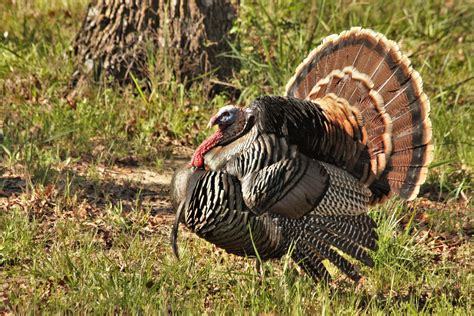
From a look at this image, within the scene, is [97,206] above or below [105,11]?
below

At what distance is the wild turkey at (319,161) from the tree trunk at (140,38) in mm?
1971

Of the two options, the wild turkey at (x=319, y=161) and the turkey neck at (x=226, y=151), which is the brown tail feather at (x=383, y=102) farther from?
the turkey neck at (x=226, y=151)

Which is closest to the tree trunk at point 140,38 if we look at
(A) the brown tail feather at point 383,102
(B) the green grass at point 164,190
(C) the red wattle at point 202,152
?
(B) the green grass at point 164,190

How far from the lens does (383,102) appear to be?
547cm

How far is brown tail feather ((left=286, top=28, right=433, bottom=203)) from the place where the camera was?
537 cm

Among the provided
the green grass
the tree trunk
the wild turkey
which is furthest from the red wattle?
the tree trunk

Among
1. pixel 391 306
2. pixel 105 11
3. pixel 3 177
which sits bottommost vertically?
pixel 3 177

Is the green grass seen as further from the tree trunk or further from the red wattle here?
the red wattle

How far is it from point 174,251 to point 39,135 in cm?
215

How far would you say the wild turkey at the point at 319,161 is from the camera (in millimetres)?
5000

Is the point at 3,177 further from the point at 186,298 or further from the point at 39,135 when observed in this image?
the point at 186,298

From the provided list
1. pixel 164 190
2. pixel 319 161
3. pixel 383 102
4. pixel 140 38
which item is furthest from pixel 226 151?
pixel 140 38

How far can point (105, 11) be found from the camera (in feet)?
24.7

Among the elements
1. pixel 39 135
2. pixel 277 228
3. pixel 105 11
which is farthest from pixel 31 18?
pixel 277 228
